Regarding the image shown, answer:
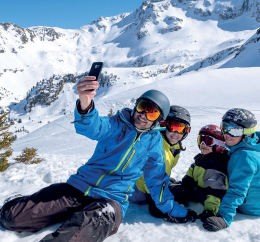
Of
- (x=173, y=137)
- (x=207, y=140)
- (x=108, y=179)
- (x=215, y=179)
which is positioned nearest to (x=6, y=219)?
(x=108, y=179)

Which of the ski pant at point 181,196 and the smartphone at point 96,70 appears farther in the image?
the ski pant at point 181,196

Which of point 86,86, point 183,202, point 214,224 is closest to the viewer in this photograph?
point 86,86

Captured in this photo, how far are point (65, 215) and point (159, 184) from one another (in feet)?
5.11

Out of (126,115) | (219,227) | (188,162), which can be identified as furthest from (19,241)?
(188,162)

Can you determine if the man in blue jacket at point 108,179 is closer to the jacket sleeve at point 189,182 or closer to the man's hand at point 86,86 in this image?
the man's hand at point 86,86

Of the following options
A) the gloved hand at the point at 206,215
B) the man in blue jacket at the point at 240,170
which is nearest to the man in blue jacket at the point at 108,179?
the gloved hand at the point at 206,215

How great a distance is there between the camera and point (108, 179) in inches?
122

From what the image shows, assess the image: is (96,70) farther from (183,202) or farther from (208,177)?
(183,202)

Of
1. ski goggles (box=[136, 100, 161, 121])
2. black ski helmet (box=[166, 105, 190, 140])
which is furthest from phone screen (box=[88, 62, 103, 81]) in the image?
black ski helmet (box=[166, 105, 190, 140])

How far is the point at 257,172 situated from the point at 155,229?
177 cm

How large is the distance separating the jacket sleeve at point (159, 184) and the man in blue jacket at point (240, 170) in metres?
0.53

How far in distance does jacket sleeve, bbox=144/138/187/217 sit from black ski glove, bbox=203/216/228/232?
442 mm

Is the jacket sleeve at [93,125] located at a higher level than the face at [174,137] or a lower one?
higher

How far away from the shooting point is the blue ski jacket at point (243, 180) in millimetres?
2885
